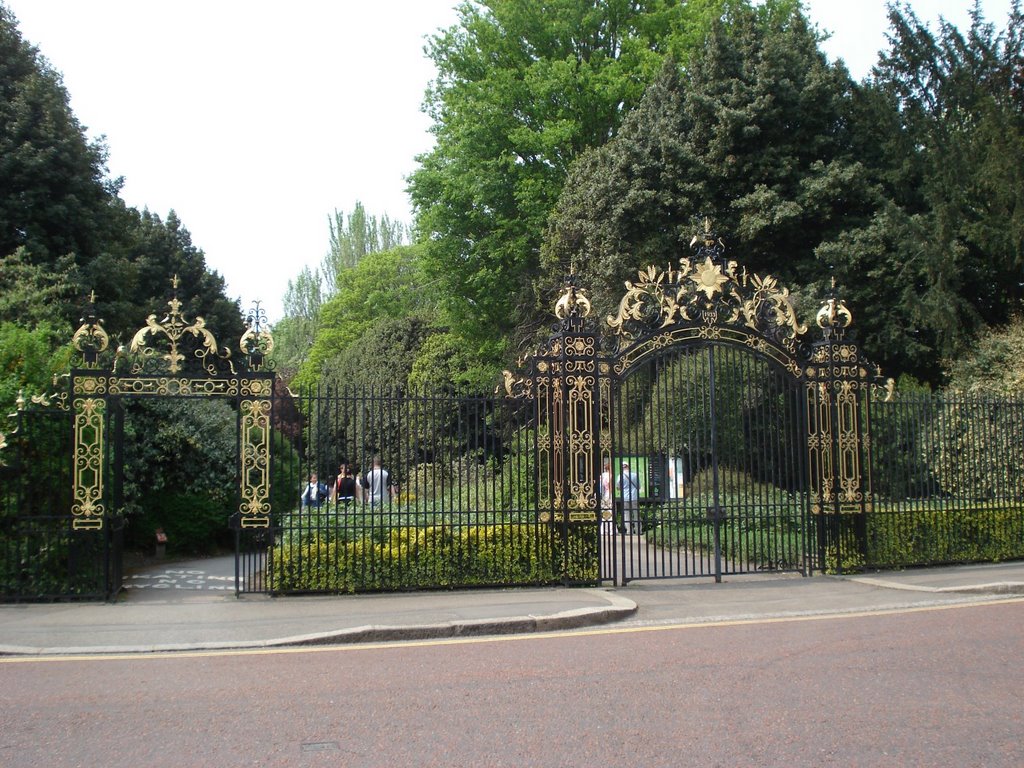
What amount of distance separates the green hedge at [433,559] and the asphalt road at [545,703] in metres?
2.83

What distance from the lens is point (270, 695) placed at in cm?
660

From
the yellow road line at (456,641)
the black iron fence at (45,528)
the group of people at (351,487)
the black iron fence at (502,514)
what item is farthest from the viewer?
the group of people at (351,487)

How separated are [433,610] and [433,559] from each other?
1473 mm

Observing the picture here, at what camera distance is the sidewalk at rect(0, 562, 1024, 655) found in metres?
8.94

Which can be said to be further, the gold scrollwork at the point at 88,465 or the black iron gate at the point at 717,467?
the black iron gate at the point at 717,467

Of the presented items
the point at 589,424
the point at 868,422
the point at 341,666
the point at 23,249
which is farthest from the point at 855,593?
the point at 23,249

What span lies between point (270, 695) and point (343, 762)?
172 centimetres

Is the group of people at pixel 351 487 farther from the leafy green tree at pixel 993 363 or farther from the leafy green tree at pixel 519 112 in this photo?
the leafy green tree at pixel 519 112

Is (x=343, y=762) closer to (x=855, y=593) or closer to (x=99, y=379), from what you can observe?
(x=99, y=379)

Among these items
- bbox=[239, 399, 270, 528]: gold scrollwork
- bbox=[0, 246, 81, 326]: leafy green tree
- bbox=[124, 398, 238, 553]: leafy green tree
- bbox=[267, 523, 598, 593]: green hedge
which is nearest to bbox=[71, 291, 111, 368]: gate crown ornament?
bbox=[239, 399, 270, 528]: gold scrollwork

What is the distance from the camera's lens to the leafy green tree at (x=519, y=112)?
2934 centimetres

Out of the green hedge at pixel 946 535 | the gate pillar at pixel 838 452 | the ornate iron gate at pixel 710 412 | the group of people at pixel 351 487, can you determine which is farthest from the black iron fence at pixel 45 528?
the green hedge at pixel 946 535

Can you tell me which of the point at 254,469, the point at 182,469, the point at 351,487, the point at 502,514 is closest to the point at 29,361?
the point at 254,469

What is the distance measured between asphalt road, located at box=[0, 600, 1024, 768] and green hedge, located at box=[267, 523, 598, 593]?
283 centimetres
